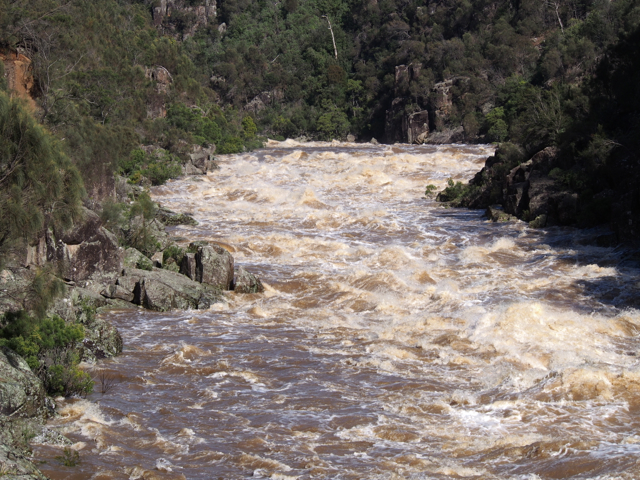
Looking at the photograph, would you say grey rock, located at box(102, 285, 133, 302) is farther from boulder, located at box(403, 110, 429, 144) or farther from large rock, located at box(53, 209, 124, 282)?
boulder, located at box(403, 110, 429, 144)

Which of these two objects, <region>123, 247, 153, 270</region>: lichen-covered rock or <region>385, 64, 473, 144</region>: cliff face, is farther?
<region>385, 64, 473, 144</region>: cliff face

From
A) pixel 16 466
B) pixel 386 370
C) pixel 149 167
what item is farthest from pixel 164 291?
pixel 149 167

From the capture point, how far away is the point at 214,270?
1639cm

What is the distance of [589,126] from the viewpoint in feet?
77.0

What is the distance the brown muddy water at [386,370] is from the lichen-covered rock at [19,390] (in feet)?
1.42

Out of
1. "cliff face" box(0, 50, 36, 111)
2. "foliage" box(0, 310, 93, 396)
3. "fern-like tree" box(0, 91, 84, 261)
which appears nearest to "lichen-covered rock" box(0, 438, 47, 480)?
"foliage" box(0, 310, 93, 396)

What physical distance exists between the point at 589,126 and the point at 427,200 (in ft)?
25.1

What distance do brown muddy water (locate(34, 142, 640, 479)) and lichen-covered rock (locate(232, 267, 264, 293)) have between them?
294mm

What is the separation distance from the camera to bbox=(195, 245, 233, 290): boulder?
16.3 metres

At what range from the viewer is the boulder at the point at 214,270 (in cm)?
1633

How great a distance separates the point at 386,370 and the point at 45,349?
5.38 m

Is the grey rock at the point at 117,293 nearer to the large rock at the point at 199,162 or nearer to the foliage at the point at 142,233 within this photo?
the foliage at the point at 142,233

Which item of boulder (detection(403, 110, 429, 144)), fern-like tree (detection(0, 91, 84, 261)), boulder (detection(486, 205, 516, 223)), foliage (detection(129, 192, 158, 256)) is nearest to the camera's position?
fern-like tree (detection(0, 91, 84, 261))

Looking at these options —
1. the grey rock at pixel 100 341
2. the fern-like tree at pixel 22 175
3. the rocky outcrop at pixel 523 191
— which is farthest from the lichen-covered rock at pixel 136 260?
the rocky outcrop at pixel 523 191
